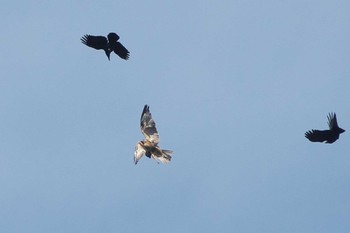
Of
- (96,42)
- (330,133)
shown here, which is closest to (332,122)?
(330,133)

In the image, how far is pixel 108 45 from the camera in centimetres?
4497

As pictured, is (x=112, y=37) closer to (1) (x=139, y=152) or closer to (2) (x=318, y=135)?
(1) (x=139, y=152)

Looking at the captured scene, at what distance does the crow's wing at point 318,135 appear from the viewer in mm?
44469

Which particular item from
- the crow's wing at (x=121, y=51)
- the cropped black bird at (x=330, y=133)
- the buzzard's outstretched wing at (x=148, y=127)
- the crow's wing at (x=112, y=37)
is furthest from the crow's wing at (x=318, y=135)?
the crow's wing at (x=112, y=37)

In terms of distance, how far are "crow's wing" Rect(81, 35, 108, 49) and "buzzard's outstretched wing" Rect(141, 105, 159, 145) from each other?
4.18 meters

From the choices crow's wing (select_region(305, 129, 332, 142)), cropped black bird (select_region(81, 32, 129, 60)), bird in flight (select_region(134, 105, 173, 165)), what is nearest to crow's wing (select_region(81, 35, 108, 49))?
cropped black bird (select_region(81, 32, 129, 60))

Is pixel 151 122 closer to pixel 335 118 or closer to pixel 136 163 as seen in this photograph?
pixel 136 163

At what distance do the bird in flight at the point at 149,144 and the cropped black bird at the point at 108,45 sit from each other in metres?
3.49

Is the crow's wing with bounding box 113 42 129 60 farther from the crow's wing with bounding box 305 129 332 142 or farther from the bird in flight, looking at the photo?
the crow's wing with bounding box 305 129 332 142

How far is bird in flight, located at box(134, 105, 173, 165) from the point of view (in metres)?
44.7

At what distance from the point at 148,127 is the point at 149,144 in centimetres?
150

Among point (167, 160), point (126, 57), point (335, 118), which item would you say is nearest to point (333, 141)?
point (335, 118)

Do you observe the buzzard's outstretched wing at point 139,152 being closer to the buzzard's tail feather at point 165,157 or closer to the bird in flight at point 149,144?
the bird in flight at point 149,144

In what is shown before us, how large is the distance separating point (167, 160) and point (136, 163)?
4.95 ft
